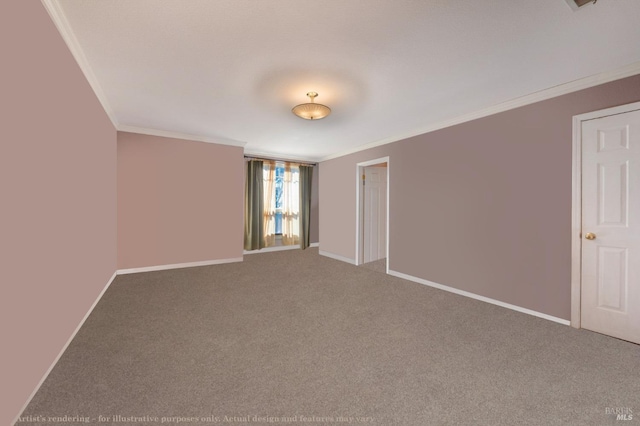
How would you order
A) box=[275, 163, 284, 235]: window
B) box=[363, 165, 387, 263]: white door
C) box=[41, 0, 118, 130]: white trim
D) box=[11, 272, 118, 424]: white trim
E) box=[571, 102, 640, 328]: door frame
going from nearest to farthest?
box=[11, 272, 118, 424]: white trim
box=[41, 0, 118, 130]: white trim
box=[571, 102, 640, 328]: door frame
box=[363, 165, 387, 263]: white door
box=[275, 163, 284, 235]: window

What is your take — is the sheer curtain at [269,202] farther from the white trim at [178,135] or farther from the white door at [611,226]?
the white door at [611,226]

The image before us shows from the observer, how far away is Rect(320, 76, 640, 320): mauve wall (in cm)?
282

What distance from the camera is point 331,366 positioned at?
1.97m

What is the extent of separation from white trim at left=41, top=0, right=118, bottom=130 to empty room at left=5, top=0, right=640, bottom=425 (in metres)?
0.03

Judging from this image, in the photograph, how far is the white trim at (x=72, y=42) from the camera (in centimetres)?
182

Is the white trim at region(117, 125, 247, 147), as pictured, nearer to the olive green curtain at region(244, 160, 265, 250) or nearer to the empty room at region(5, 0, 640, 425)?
the empty room at region(5, 0, 640, 425)

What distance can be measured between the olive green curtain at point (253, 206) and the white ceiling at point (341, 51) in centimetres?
279

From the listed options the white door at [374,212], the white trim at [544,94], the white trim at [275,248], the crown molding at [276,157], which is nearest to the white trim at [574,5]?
the white trim at [544,94]

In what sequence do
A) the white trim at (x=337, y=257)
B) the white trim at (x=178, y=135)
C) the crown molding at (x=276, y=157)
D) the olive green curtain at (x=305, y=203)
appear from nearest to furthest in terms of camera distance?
the white trim at (x=178, y=135) < the white trim at (x=337, y=257) < the crown molding at (x=276, y=157) < the olive green curtain at (x=305, y=203)

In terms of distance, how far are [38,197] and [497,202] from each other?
4436 millimetres

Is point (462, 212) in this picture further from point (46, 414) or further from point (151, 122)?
point (151, 122)

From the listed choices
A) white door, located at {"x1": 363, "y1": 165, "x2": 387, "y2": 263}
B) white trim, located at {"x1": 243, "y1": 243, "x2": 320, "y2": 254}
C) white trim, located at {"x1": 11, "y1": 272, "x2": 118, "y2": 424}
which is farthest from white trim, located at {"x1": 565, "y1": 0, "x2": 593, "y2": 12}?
white trim, located at {"x1": 243, "y1": 243, "x2": 320, "y2": 254}

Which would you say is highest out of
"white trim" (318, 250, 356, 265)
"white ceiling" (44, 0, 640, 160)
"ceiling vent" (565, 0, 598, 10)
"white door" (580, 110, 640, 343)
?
"white ceiling" (44, 0, 640, 160)

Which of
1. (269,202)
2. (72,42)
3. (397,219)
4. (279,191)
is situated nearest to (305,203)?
(279,191)
